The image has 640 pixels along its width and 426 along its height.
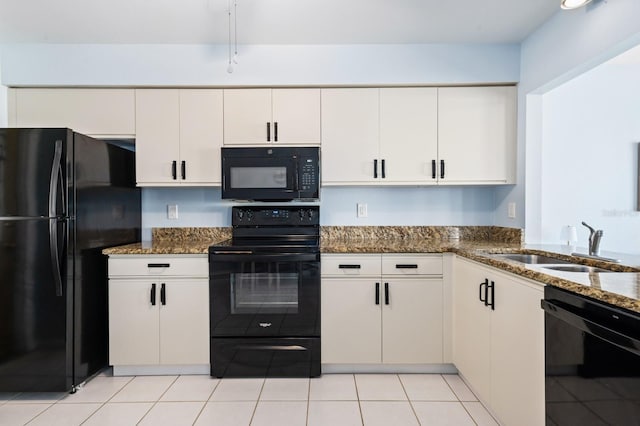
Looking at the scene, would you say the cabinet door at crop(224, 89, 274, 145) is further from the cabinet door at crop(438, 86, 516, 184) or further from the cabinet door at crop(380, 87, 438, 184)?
the cabinet door at crop(438, 86, 516, 184)

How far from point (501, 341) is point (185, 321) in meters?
1.97

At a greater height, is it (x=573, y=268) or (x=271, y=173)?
(x=271, y=173)

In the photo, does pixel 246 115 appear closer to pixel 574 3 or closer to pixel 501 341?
pixel 574 3

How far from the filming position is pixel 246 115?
8.91 ft

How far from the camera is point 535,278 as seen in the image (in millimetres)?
1465

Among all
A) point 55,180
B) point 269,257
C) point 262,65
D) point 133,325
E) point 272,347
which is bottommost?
point 272,347

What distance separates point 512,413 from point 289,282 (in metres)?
1.44

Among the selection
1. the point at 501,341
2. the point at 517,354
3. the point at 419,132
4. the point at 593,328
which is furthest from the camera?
the point at 419,132

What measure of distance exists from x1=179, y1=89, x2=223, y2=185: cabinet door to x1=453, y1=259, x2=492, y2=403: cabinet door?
1.91 m

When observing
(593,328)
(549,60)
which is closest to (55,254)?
(593,328)

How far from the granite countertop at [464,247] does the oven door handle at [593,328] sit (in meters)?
0.08

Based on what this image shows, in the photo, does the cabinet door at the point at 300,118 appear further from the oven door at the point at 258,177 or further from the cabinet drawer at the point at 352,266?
the cabinet drawer at the point at 352,266

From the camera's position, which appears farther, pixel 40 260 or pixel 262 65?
pixel 262 65

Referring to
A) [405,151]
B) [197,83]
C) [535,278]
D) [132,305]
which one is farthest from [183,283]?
[535,278]
